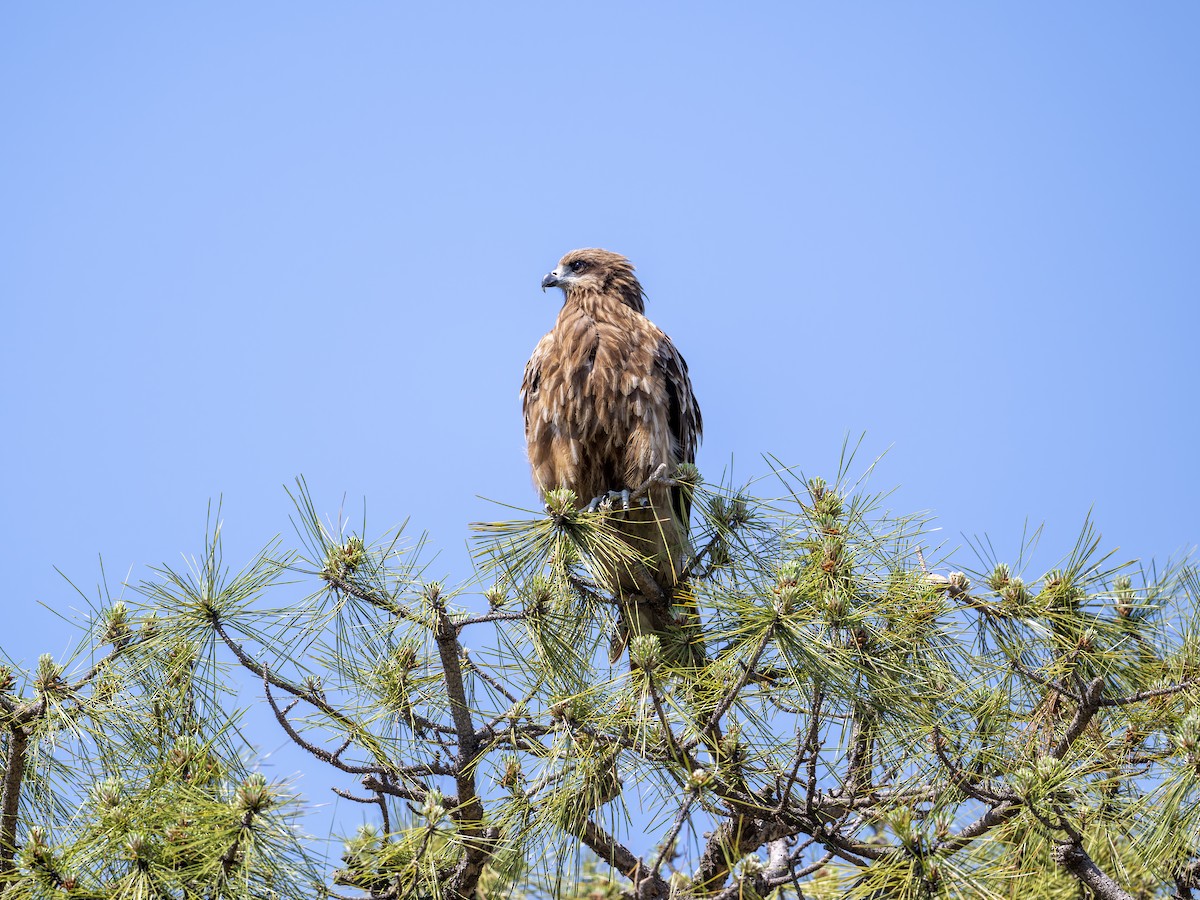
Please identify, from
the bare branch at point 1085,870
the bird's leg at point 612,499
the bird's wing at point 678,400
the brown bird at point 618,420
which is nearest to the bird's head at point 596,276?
the brown bird at point 618,420

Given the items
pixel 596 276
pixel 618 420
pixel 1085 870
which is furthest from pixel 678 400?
pixel 1085 870

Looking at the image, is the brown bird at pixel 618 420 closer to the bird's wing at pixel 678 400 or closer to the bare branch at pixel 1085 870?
the bird's wing at pixel 678 400

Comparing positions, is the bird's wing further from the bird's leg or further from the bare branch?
the bare branch

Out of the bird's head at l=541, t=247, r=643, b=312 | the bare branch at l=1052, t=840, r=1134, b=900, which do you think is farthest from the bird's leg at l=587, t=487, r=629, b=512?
the bare branch at l=1052, t=840, r=1134, b=900

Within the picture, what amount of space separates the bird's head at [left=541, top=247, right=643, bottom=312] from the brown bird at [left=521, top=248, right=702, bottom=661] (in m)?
0.26

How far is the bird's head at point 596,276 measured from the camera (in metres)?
5.00

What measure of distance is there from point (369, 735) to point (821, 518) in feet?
4.31

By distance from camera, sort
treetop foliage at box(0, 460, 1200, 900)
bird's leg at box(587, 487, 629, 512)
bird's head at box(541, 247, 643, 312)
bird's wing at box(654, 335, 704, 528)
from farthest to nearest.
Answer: bird's head at box(541, 247, 643, 312), bird's wing at box(654, 335, 704, 528), bird's leg at box(587, 487, 629, 512), treetop foliage at box(0, 460, 1200, 900)

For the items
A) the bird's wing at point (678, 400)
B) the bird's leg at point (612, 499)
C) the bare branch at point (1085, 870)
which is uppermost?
the bird's wing at point (678, 400)

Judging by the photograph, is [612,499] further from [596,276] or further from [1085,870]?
[1085,870]

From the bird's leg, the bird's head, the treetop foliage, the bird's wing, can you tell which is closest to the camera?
the treetop foliage

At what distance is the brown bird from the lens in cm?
434

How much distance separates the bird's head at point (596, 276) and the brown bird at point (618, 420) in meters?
0.26

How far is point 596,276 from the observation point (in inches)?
198
